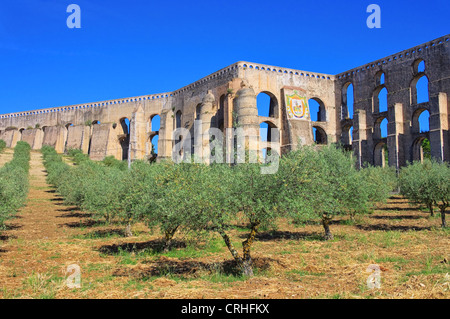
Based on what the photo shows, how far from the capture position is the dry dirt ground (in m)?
7.71

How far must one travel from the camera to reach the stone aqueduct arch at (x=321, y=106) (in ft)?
101

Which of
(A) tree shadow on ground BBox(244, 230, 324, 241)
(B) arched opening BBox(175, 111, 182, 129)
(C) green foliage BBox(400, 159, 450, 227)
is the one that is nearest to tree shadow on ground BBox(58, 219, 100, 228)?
(A) tree shadow on ground BBox(244, 230, 324, 241)

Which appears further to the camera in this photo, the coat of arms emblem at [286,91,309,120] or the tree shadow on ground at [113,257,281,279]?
the coat of arms emblem at [286,91,309,120]

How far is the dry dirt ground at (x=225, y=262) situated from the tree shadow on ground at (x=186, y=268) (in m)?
0.03

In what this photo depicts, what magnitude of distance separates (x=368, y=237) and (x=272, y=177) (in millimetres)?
7512

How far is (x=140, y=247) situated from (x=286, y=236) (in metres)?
5.89

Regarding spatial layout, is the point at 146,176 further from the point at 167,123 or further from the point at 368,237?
the point at 167,123

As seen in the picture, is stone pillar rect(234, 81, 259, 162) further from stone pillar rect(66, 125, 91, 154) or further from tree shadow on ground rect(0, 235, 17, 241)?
stone pillar rect(66, 125, 91, 154)

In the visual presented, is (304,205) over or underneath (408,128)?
underneath

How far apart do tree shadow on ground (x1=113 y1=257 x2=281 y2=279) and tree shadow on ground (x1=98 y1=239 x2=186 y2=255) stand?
73.0 inches

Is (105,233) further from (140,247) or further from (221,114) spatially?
(221,114)

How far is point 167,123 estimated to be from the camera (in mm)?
43031

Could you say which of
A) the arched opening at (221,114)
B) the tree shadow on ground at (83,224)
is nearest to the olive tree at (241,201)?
the tree shadow on ground at (83,224)
